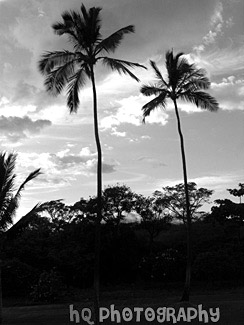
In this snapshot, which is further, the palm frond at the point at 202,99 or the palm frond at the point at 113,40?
the palm frond at the point at 202,99

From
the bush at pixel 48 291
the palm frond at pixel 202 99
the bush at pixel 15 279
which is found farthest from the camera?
the bush at pixel 15 279

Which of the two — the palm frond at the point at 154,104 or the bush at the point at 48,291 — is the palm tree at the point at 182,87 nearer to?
the palm frond at the point at 154,104

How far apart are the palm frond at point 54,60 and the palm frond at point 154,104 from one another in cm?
762

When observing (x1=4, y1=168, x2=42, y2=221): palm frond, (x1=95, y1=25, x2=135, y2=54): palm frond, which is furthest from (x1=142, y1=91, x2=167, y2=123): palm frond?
(x1=4, y1=168, x2=42, y2=221): palm frond

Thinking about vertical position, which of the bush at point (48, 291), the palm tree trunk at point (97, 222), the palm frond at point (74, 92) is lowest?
the bush at point (48, 291)

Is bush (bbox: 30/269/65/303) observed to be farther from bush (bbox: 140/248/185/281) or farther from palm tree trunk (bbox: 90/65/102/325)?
palm tree trunk (bbox: 90/65/102/325)

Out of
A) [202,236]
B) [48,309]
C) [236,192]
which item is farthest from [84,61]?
[202,236]

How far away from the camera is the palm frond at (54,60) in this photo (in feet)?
55.7

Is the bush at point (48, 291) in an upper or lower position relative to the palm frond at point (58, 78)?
lower

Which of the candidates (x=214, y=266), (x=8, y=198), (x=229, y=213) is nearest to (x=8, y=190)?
(x=8, y=198)

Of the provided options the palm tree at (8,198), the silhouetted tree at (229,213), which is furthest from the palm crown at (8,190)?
the silhouetted tree at (229,213)

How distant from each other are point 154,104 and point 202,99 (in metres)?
2.59

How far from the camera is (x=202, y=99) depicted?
76.4 ft

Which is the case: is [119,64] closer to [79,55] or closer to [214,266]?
[79,55]
